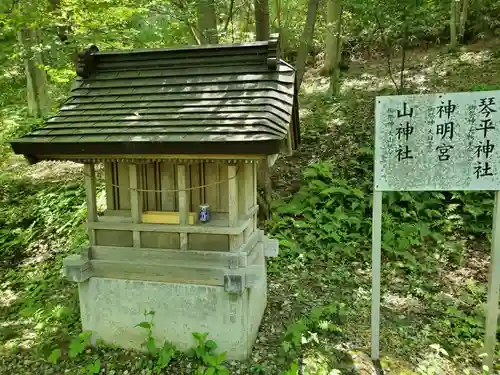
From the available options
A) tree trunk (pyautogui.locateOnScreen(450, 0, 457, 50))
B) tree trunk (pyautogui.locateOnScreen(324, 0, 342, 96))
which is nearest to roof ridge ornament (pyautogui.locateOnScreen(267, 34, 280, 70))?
tree trunk (pyautogui.locateOnScreen(324, 0, 342, 96))

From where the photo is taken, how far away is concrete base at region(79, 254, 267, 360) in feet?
17.5

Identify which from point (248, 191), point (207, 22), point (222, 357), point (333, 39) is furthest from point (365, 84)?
point (222, 357)

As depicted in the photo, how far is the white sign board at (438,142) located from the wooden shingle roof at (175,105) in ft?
4.72

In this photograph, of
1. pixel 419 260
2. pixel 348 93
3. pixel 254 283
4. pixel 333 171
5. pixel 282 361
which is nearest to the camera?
pixel 254 283

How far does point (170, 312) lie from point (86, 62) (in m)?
4.00

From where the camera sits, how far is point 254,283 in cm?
503

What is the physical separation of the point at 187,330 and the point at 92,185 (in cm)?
253

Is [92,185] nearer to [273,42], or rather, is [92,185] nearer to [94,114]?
[94,114]

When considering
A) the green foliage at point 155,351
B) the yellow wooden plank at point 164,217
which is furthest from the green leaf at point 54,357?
the yellow wooden plank at point 164,217

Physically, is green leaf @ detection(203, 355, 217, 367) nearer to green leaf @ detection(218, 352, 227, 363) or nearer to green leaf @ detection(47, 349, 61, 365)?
green leaf @ detection(218, 352, 227, 363)

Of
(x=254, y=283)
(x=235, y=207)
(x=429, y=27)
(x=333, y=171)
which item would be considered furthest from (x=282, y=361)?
A: (x=429, y=27)

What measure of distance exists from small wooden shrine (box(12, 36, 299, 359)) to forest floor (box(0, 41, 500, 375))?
81cm

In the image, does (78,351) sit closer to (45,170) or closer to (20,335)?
(20,335)

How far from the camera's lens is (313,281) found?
25.0 ft
